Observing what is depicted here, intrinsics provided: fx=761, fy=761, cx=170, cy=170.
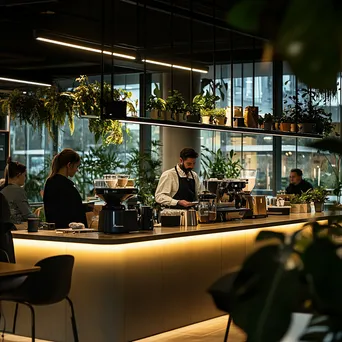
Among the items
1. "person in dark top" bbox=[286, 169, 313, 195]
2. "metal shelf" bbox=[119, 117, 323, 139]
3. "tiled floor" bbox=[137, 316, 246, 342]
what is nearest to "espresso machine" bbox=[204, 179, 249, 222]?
"metal shelf" bbox=[119, 117, 323, 139]

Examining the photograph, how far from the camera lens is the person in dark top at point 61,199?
283 inches

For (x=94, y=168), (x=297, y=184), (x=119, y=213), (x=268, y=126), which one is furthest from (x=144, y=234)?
(x=94, y=168)

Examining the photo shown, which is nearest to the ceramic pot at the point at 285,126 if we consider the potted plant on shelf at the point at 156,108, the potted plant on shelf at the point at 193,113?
the potted plant on shelf at the point at 193,113

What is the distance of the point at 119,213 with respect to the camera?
6.55 meters

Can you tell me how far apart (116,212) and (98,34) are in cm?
538

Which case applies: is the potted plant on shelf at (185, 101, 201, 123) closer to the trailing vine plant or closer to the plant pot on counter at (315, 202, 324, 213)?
the trailing vine plant

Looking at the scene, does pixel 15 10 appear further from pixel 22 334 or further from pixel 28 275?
pixel 28 275

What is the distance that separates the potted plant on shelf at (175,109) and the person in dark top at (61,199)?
1366 millimetres

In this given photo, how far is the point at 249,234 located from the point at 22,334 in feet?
9.07

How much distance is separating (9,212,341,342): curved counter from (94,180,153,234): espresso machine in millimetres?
138

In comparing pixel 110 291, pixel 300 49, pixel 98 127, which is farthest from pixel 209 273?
pixel 300 49

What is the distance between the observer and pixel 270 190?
15.8 m

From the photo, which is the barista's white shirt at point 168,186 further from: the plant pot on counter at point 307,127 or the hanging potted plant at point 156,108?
the plant pot on counter at point 307,127

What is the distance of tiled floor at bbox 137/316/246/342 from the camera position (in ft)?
22.3
